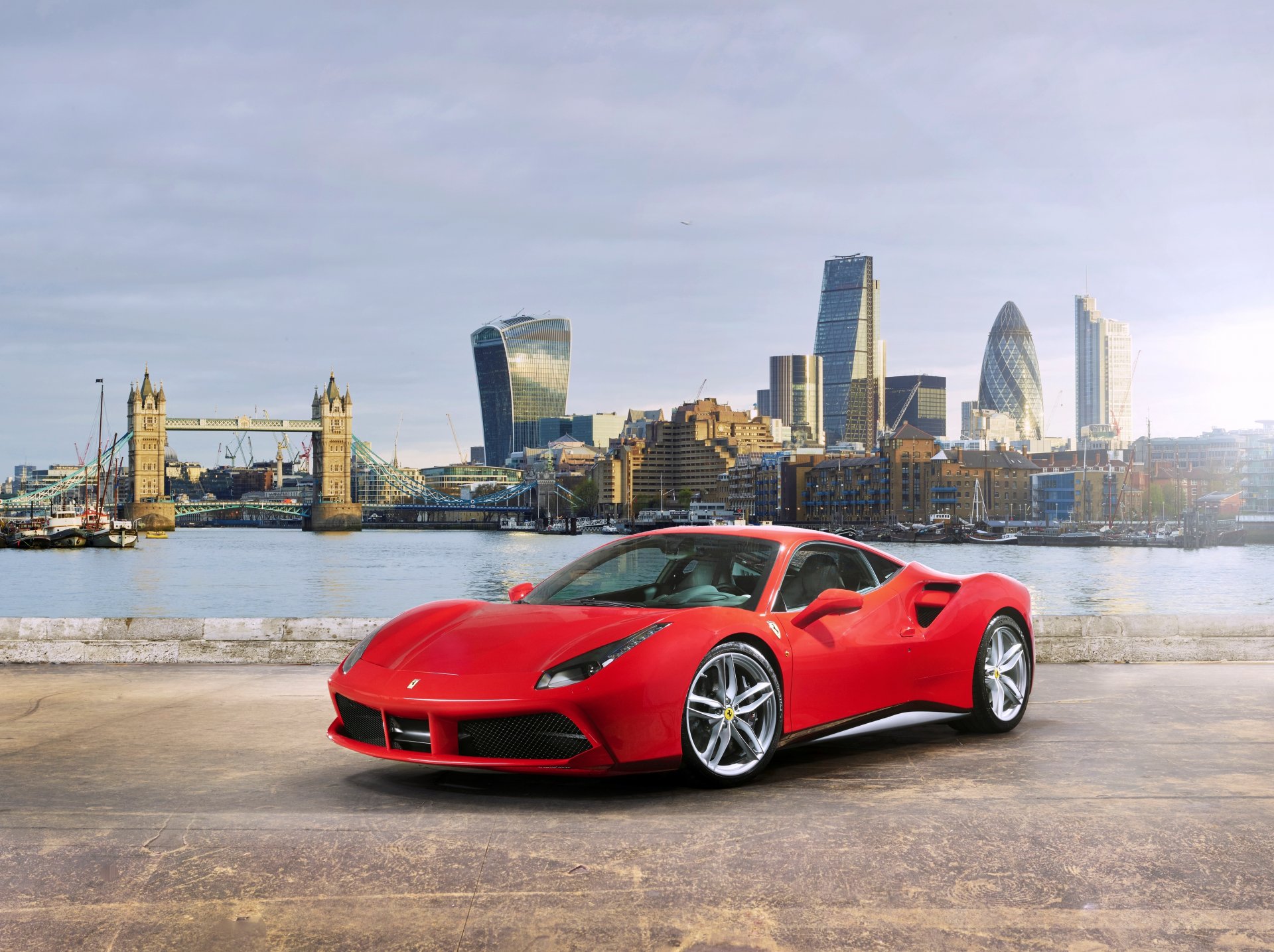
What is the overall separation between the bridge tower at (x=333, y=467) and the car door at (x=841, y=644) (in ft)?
548

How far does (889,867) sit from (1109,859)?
0.76m

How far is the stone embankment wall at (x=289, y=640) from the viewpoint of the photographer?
966 cm

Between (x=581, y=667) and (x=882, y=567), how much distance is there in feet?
7.11

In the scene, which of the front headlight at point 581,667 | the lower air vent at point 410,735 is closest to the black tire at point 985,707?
the front headlight at point 581,667

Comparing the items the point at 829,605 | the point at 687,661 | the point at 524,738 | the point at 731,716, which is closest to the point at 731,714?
the point at 731,716

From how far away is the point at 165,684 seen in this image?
836 centimetres

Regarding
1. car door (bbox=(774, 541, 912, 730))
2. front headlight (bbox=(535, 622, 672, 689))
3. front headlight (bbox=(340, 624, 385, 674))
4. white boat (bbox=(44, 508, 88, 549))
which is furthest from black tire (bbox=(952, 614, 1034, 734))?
white boat (bbox=(44, 508, 88, 549))

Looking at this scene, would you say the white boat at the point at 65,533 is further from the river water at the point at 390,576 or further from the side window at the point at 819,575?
the side window at the point at 819,575

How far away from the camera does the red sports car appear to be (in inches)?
189

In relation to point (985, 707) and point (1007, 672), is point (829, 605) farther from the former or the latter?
point (1007, 672)

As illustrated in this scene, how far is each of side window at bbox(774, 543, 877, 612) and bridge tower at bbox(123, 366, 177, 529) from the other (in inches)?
6330

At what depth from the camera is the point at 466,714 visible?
483 centimetres

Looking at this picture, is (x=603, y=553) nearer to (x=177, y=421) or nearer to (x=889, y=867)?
(x=889, y=867)

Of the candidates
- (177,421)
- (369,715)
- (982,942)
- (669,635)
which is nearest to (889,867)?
(982,942)
